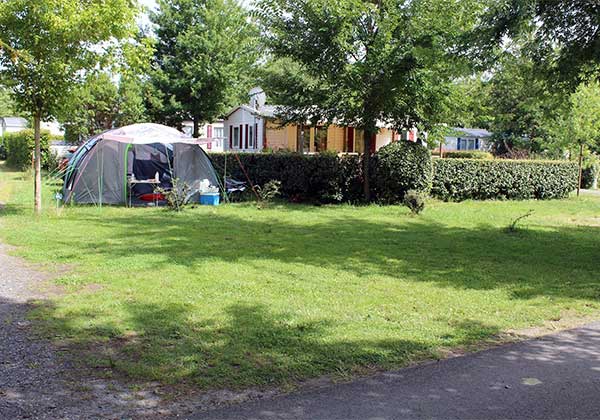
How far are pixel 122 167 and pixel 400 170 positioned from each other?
8279 mm

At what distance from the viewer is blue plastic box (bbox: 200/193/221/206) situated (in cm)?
1706

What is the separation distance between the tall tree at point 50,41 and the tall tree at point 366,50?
185 inches

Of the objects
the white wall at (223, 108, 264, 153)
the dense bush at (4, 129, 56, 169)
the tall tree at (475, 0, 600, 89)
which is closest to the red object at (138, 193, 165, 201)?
the tall tree at (475, 0, 600, 89)

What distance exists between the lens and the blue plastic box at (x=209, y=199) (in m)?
17.1

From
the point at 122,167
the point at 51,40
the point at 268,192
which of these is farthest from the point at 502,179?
the point at 51,40

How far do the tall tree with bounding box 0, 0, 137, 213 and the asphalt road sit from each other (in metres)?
10.5

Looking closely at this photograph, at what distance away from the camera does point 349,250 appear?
9.72m


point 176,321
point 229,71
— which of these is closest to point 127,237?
point 176,321

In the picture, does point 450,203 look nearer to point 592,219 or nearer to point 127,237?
point 592,219

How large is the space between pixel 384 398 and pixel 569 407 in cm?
120

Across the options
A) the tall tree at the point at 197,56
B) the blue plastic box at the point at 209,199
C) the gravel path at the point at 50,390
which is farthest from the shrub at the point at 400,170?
the tall tree at the point at 197,56

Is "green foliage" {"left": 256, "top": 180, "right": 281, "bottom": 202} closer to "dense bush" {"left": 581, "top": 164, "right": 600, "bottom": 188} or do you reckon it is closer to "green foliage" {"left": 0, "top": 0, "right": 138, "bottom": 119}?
"green foliage" {"left": 0, "top": 0, "right": 138, "bottom": 119}

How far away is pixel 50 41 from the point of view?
12.1 m

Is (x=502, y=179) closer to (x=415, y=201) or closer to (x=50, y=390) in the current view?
(x=415, y=201)
